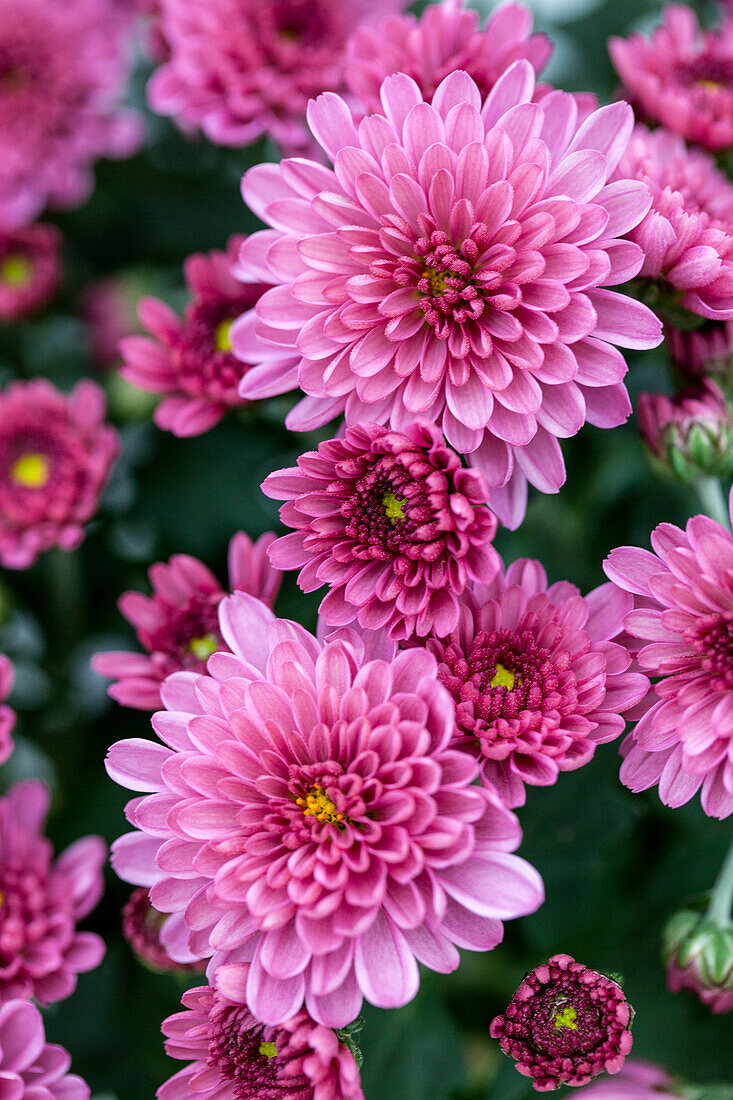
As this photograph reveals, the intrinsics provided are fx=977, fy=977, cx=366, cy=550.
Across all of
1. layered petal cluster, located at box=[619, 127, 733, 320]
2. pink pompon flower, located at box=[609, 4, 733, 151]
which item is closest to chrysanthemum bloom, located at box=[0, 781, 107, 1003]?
layered petal cluster, located at box=[619, 127, 733, 320]

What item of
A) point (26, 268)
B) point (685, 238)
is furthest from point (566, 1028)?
point (26, 268)

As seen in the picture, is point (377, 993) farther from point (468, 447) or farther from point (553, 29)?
point (553, 29)

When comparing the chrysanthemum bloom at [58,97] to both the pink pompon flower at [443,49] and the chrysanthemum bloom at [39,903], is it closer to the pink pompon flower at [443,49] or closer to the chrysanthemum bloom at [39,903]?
the pink pompon flower at [443,49]

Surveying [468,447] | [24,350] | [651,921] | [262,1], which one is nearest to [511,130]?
[468,447]

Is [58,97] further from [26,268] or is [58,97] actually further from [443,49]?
[443,49]

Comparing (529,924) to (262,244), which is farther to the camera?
(529,924)

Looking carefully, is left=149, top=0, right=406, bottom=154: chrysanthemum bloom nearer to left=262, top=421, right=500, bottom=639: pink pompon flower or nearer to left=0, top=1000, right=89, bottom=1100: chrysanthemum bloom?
left=262, top=421, right=500, bottom=639: pink pompon flower

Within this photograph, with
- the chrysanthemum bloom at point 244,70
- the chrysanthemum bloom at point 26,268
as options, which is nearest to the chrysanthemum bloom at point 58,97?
the chrysanthemum bloom at point 26,268
